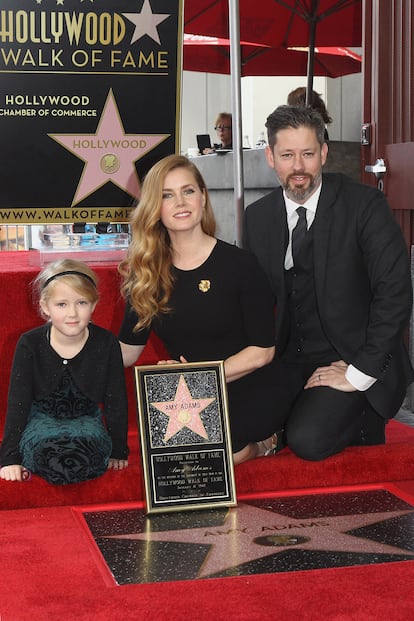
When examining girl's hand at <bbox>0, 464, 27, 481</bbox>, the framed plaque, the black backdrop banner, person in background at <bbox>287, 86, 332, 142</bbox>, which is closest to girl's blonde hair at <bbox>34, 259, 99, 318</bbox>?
the framed plaque

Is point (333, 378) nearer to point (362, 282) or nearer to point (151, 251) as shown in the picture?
point (362, 282)

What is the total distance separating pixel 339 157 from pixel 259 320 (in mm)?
4431

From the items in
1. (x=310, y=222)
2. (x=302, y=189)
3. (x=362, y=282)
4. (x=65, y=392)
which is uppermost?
(x=302, y=189)

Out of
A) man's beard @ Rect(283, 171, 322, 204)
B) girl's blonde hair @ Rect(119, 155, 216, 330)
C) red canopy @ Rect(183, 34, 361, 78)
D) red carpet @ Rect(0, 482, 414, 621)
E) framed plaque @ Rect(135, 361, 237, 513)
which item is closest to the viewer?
red carpet @ Rect(0, 482, 414, 621)

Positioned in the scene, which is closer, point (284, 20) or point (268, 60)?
point (284, 20)

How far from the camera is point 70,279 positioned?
3.07 m

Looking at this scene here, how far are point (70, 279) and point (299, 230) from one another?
894 millimetres

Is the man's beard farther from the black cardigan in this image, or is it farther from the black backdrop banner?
the black cardigan

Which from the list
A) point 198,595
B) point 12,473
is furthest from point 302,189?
point 198,595

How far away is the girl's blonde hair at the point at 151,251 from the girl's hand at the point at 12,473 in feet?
1.97

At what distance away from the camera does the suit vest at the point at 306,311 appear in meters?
3.48

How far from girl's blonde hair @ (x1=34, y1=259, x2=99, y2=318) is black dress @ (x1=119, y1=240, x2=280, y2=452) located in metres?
0.23

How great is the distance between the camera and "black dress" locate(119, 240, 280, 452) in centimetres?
320

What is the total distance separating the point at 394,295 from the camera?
329 cm
